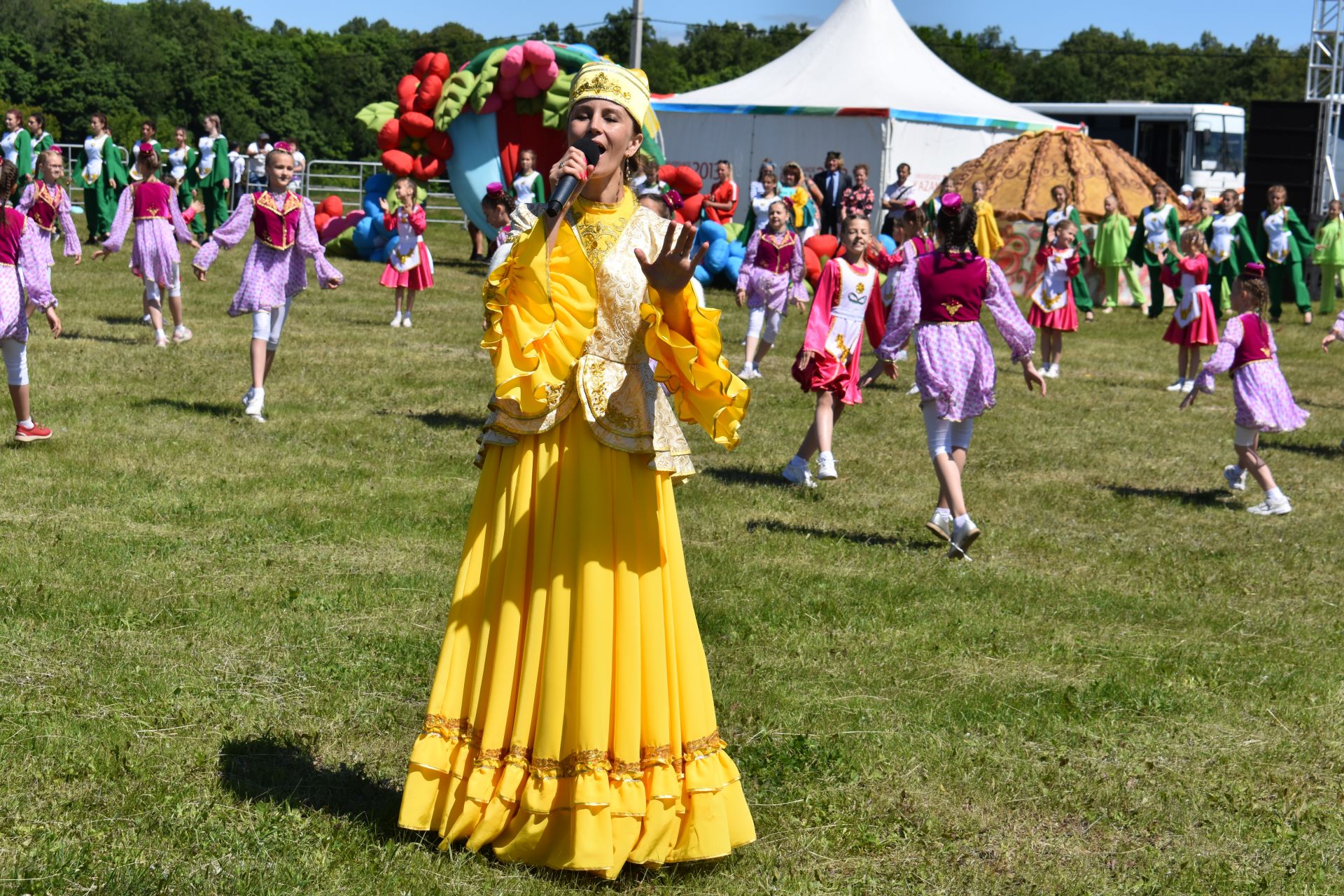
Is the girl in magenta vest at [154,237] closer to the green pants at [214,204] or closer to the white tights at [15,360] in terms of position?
the white tights at [15,360]

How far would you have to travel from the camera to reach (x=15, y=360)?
1020 centimetres

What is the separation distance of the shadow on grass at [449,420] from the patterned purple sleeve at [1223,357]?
543 cm

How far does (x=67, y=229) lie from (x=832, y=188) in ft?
46.9

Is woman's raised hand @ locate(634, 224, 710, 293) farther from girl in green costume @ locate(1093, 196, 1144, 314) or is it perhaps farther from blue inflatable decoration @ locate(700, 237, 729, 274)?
girl in green costume @ locate(1093, 196, 1144, 314)

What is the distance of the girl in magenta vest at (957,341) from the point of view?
28.1ft

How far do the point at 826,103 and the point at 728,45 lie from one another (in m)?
72.8

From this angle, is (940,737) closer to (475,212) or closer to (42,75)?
(475,212)

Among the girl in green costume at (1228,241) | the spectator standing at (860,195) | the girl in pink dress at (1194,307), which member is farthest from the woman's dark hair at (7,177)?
the girl in green costume at (1228,241)

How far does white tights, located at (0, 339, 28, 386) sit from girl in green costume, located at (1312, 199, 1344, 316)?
21427mm

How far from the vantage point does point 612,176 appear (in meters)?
4.36

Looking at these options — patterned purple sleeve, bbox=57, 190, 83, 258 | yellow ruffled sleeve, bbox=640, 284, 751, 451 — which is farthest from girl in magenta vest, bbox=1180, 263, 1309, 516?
patterned purple sleeve, bbox=57, 190, 83, 258

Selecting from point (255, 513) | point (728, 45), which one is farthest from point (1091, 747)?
point (728, 45)

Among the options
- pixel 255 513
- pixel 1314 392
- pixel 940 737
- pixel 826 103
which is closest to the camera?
pixel 940 737

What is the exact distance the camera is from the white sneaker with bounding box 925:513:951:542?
8.92 m
